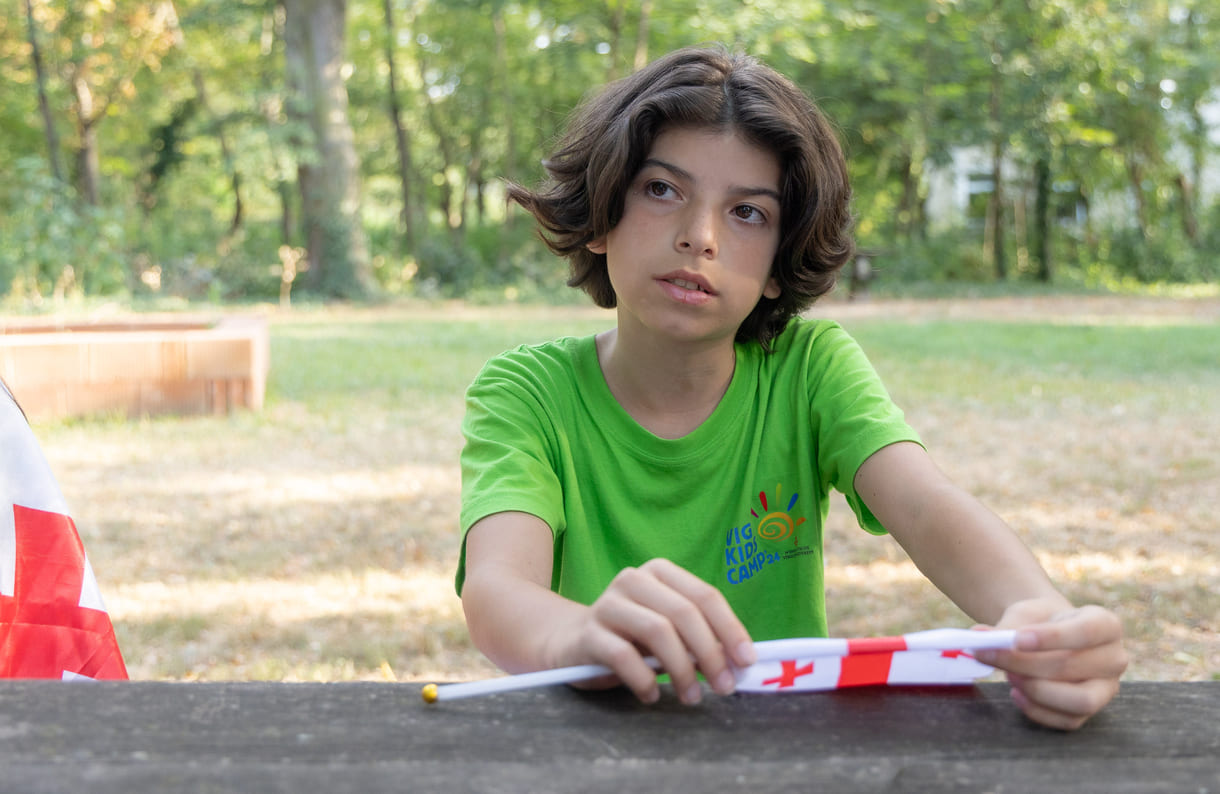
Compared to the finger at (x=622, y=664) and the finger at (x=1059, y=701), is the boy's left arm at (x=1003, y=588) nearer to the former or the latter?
the finger at (x=1059, y=701)

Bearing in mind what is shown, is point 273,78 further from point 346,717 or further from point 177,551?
point 346,717

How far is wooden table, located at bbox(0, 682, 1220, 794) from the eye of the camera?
2.47 feet

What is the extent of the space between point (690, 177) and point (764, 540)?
0.57 metres

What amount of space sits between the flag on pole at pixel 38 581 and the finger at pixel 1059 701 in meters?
1.06

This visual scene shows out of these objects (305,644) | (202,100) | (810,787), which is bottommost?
(305,644)

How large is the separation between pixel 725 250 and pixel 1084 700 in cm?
90

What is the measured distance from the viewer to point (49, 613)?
133 centimetres

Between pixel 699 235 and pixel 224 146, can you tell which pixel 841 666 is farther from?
pixel 224 146

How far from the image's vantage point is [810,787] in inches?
29.6

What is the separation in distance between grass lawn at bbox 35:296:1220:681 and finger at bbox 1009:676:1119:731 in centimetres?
259

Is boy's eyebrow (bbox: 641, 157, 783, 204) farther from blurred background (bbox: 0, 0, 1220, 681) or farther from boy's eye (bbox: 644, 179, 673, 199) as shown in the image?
blurred background (bbox: 0, 0, 1220, 681)

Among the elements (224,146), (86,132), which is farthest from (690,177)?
(224,146)

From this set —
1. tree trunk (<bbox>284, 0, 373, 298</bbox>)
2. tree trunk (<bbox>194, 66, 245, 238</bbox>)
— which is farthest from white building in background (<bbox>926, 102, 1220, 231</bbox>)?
tree trunk (<bbox>194, 66, 245, 238</bbox>)

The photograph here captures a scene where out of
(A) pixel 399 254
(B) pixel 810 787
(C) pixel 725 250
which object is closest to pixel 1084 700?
(B) pixel 810 787
